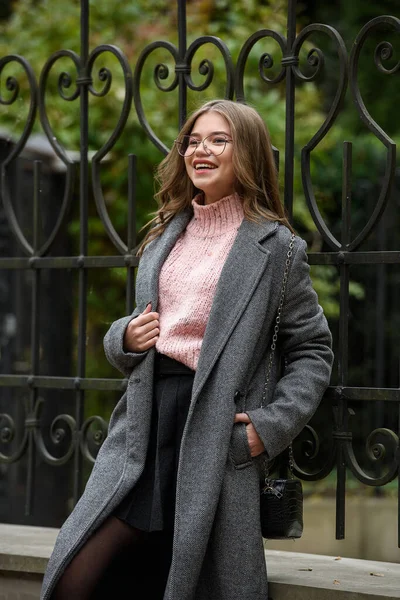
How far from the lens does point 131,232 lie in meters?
3.52

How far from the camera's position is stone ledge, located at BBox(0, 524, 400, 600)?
290cm

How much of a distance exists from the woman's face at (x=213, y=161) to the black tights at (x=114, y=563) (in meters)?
0.95

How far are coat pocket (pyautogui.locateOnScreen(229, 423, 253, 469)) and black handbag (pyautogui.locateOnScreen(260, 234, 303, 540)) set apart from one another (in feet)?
0.31

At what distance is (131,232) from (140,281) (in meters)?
0.46

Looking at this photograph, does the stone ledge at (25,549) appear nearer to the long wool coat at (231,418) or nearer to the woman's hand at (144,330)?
the long wool coat at (231,418)

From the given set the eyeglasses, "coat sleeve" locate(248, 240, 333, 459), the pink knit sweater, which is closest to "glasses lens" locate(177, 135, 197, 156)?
the eyeglasses

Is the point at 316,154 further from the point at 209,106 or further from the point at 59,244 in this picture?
the point at 209,106

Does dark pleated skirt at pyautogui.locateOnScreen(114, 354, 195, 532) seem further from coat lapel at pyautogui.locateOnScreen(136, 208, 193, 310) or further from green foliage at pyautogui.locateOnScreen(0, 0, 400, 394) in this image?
green foliage at pyautogui.locateOnScreen(0, 0, 400, 394)

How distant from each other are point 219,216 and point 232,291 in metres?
0.27

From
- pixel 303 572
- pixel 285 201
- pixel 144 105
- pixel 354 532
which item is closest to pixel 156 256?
pixel 285 201

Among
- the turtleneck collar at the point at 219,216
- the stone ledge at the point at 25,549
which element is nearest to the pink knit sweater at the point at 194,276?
the turtleneck collar at the point at 219,216

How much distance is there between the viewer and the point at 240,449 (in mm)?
2826

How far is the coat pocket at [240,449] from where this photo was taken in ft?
9.27

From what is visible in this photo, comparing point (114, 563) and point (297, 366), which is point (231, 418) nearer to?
point (297, 366)
